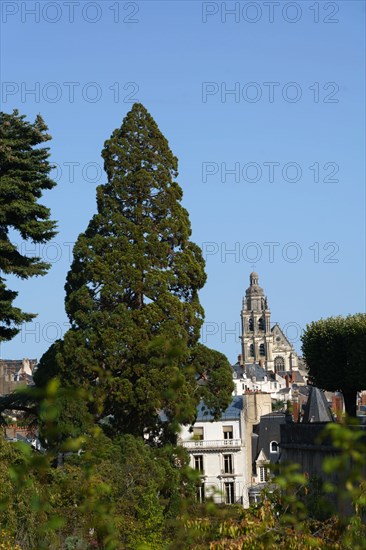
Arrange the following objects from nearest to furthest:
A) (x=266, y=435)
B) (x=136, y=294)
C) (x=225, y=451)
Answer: (x=136, y=294)
(x=225, y=451)
(x=266, y=435)

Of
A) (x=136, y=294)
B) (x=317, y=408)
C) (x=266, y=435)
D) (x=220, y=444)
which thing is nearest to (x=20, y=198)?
(x=136, y=294)

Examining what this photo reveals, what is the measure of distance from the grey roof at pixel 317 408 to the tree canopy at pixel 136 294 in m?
4.78

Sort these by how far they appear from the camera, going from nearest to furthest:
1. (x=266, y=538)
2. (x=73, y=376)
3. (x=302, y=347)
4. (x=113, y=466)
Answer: (x=266, y=538), (x=113, y=466), (x=73, y=376), (x=302, y=347)

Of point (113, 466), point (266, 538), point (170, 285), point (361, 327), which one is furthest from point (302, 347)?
point (266, 538)

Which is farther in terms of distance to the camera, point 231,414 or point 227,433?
point 231,414

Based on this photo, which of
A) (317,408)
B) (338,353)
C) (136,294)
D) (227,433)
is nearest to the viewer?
(136,294)

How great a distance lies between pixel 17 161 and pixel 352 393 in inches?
740

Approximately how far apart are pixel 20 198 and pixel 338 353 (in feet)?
57.5

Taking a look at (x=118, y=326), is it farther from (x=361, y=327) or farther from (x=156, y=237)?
(x=361, y=327)

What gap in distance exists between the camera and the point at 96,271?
37656 mm

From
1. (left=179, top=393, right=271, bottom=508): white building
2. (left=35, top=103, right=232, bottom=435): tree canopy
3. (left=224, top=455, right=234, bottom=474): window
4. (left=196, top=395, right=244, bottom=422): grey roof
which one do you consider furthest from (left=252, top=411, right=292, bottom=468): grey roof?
(left=35, top=103, right=232, bottom=435): tree canopy

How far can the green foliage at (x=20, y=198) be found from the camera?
101 feet

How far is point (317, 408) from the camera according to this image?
4109 centimetres

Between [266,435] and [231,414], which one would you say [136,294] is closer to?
[231,414]
